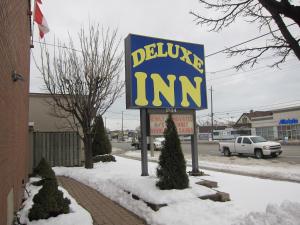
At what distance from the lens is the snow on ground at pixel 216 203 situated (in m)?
5.48

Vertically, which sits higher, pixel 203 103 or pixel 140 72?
pixel 140 72

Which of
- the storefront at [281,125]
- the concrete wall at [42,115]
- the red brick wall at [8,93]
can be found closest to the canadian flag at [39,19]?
the red brick wall at [8,93]

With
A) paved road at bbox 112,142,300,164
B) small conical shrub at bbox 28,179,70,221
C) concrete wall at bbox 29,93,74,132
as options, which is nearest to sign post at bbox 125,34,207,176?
small conical shrub at bbox 28,179,70,221

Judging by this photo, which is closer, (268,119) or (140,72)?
(140,72)

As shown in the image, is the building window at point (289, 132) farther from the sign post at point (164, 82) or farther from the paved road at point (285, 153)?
the sign post at point (164, 82)

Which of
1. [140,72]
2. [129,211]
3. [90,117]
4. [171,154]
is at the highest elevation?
[140,72]

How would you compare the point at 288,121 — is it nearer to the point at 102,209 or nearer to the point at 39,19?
the point at 39,19

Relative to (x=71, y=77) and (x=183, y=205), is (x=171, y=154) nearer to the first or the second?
(x=183, y=205)

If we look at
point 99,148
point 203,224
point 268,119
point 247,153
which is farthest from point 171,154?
point 268,119

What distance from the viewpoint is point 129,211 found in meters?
7.67

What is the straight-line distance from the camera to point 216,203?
753cm

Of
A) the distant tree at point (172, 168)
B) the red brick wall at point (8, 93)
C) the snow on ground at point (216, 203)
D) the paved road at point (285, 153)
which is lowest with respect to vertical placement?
the paved road at point (285, 153)

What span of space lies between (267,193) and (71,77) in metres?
10.5

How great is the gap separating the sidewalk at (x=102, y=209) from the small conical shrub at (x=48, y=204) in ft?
2.76
